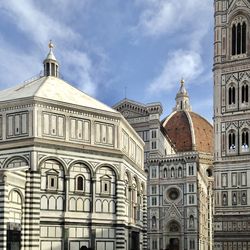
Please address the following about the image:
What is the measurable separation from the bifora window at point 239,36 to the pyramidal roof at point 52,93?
109ft

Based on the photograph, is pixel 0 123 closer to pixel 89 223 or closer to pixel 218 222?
pixel 89 223

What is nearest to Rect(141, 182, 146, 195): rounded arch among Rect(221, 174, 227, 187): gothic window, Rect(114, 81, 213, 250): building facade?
Rect(221, 174, 227, 187): gothic window

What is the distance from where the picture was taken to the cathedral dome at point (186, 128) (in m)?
102

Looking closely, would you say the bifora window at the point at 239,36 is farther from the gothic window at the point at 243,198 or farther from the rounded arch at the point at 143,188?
the rounded arch at the point at 143,188

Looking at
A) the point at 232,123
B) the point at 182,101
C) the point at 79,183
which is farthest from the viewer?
the point at 182,101

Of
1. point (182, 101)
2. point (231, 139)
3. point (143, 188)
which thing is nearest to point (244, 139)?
point (231, 139)

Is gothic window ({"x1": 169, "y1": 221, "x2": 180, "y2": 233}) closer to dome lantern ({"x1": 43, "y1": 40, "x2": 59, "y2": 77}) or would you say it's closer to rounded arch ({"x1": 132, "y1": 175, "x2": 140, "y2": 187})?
rounded arch ({"x1": 132, "y1": 175, "x2": 140, "y2": 187})

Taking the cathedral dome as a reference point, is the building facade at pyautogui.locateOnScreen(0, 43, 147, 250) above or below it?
below

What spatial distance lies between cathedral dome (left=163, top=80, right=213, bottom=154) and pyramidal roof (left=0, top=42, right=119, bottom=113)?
6155cm

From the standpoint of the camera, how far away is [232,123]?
6469 cm

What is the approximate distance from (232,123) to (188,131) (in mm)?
38777

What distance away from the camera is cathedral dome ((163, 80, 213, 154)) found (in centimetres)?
10169

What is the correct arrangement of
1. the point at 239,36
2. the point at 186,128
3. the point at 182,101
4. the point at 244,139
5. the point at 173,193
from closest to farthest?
1. the point at 244,139
2. the point at 239,36
3. the point at 173,193
4. the point at 186,128
5. the point at 182,101

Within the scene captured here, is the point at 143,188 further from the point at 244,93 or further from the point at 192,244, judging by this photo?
the point at 192,244
